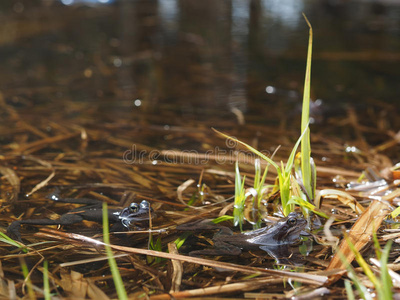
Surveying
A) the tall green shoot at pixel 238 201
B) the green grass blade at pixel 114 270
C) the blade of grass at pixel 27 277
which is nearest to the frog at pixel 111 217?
the blade of grass at pixel 27 277

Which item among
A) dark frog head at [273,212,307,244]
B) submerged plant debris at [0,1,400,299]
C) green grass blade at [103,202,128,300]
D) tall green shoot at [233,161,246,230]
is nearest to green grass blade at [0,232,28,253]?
submerged plant debris at [0,1,400,299]

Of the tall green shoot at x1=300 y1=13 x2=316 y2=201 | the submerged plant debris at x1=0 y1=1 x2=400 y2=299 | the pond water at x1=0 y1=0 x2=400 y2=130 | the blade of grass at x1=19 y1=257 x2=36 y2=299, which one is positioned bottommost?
the pond water at x1=0 y1=0 x2=400 y2=130

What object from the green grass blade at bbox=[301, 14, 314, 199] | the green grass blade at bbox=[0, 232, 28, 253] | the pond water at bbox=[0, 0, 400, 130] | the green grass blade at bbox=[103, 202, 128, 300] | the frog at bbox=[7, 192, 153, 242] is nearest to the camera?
the green grass blade at bbox=[103, 202, 128, 300]

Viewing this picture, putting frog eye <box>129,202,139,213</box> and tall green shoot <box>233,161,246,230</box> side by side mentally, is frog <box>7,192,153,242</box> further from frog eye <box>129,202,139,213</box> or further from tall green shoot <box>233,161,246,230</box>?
tall green shoot <box>233,161,246,230</box>

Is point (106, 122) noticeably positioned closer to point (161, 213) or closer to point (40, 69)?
point (161, 213)

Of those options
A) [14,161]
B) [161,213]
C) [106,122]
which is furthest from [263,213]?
[106,122]

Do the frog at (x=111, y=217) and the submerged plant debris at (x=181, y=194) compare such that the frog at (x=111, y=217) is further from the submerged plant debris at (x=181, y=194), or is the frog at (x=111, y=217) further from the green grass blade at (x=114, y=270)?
the green grass blade at (x=114, y=270)
